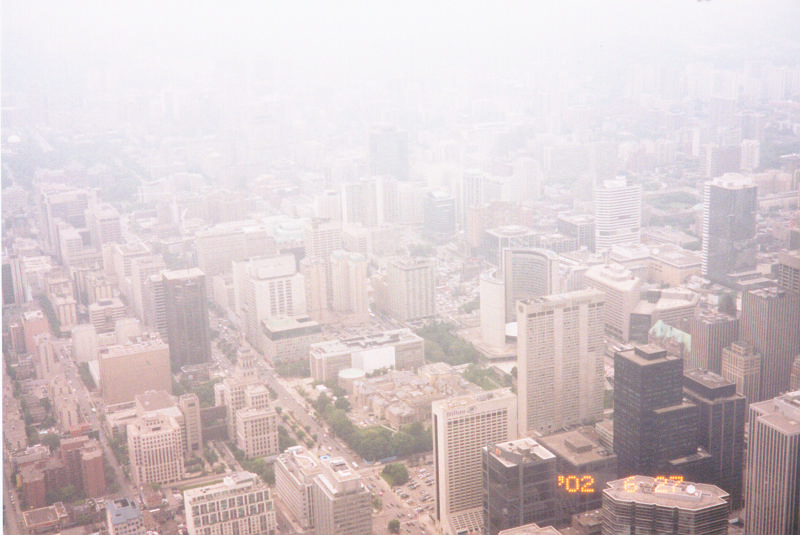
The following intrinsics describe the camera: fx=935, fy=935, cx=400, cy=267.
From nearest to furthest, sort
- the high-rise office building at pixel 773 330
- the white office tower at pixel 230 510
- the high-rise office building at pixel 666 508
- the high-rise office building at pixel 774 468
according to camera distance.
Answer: the high-rise office building at pixel 666 508 → the high-rise office building at pixel 774 468 → the white office tower at pixel 230 510 → the high-rise office building at pixel 773 330

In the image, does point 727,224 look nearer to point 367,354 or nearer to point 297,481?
point 367,354

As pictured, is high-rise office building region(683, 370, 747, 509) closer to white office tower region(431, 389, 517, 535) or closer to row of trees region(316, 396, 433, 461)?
white office tower region(431, 389, 517, 535)

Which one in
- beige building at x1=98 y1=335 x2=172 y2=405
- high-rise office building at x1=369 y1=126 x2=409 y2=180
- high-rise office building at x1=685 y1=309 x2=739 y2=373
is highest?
high-rise office building at x1=369 y1=126 x2=409 y2=180

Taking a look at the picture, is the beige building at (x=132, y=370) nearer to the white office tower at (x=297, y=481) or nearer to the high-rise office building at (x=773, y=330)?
the white office tower at (x=297, y=481)

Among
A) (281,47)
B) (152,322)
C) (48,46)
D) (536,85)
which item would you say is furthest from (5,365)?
(536,85)

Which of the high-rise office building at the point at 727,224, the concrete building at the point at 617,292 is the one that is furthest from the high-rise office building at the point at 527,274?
the high-rise office building at the point at 727,224

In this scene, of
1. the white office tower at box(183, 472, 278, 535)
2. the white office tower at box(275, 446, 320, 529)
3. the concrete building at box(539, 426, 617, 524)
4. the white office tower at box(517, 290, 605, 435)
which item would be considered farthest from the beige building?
the concrete building at box(539, 426, 617, 524)
